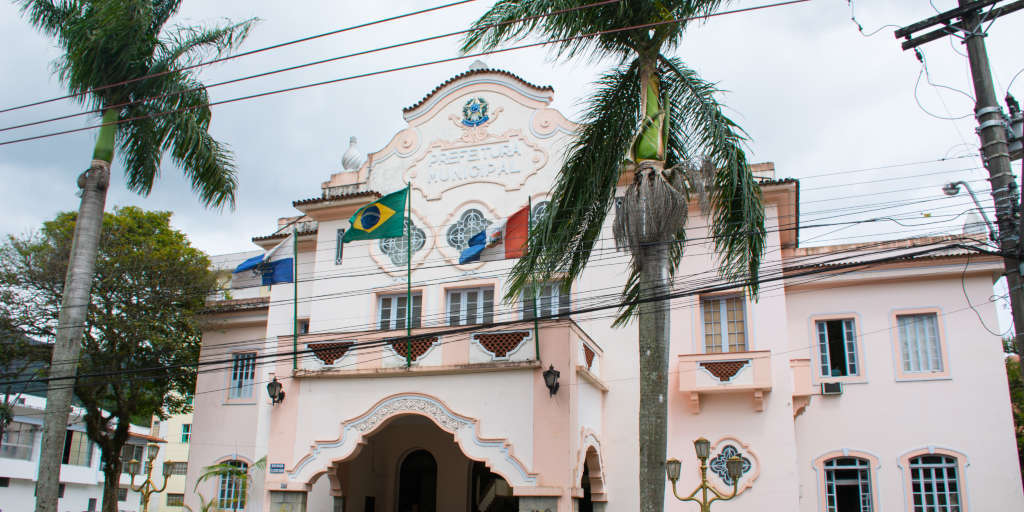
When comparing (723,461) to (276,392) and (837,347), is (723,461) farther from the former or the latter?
(276,392)

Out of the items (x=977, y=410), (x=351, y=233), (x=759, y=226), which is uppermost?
(x=351, y=233)

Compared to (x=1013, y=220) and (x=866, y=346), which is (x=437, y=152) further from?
(x=1013, y=220)

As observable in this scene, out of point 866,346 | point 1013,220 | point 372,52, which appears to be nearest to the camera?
point 1013,220

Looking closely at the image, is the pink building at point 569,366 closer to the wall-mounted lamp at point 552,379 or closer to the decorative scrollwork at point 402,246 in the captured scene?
the decorative scrollwork at point 402,246

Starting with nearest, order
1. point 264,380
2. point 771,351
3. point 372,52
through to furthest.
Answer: point 372,52 → point 771,351 → point 264,380

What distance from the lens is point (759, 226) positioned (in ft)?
38.7

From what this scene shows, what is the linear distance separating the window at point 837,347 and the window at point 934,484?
2232 mm

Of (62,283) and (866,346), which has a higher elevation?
(62,283)

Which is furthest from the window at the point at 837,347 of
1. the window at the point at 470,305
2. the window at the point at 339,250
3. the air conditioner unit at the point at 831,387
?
the window at the point at 339,250

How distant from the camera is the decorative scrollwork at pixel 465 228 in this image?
56.2 ft

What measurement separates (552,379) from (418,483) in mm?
6353

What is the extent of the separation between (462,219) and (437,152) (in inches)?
65.4

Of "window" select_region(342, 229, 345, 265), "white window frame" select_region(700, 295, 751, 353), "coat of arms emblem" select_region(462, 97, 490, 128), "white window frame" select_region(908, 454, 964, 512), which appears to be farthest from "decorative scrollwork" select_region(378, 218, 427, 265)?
"white window frame" select_region(908, 454, 964, 512)

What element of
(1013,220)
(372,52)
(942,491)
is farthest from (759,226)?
(942,491)
